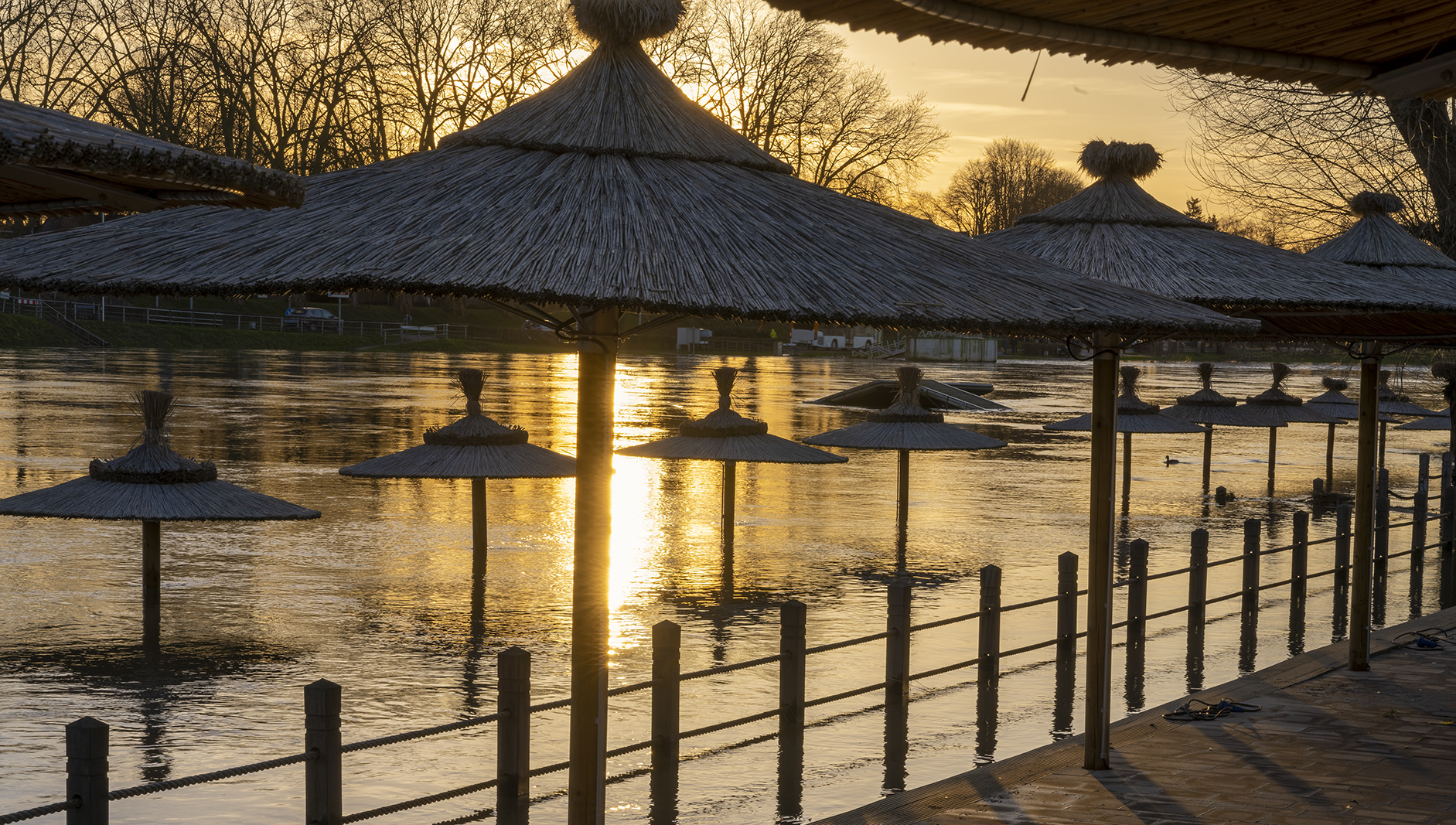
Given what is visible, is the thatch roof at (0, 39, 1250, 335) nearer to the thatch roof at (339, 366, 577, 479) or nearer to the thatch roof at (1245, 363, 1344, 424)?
the thatch roof at (339, 366, 577, 479)

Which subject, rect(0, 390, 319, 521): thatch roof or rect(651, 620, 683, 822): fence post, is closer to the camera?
rect(651, 620, 683, 822): fence post

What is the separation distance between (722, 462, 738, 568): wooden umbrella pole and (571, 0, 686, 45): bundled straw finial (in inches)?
463

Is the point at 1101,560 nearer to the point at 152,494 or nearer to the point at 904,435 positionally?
the point at 152,494

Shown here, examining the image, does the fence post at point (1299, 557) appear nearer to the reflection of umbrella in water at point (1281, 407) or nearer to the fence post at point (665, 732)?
the fence post at point (665, 732)

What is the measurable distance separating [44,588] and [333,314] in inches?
2424

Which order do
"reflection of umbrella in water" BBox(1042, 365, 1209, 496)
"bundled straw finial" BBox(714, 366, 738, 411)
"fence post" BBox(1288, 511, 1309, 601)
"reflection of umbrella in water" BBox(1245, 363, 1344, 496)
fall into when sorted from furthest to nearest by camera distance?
"reflection of umbrella in water" BBox(1245, 363, 1344, 496), "reflection of umbrella in water" BBox(1042, 365, 1209, 496), "bundled straw finial" BBox(714, 366, 738, 411), "fence post" BBox(1288, 511, 1309, 601)

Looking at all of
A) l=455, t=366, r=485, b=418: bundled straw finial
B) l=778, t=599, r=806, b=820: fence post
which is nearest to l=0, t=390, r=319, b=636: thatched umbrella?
l=455, t=366, r=485, b=418: bundled straw finial

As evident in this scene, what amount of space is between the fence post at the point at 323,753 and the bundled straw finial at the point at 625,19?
10.3ft

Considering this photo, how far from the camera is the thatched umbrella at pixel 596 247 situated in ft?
17.9

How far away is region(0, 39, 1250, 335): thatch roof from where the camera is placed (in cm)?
543

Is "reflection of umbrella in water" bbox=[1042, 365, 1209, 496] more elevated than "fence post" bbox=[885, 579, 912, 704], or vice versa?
"reflection of umbrella in water" bbox=[1042, 365, 1209, 496]

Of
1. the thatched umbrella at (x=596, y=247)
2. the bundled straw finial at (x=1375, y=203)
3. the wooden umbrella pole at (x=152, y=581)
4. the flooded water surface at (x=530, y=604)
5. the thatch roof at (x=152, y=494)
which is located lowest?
the flooded water surface at (x=530, y=604)

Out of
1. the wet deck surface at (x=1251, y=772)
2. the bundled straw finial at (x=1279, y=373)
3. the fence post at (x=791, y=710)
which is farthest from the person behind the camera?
the bundled straw finial at (x=1279, y=373)

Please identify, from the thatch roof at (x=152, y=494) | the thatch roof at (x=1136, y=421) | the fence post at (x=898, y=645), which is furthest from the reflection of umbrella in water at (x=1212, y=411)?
the thatch roof at (x=152, y=494)
